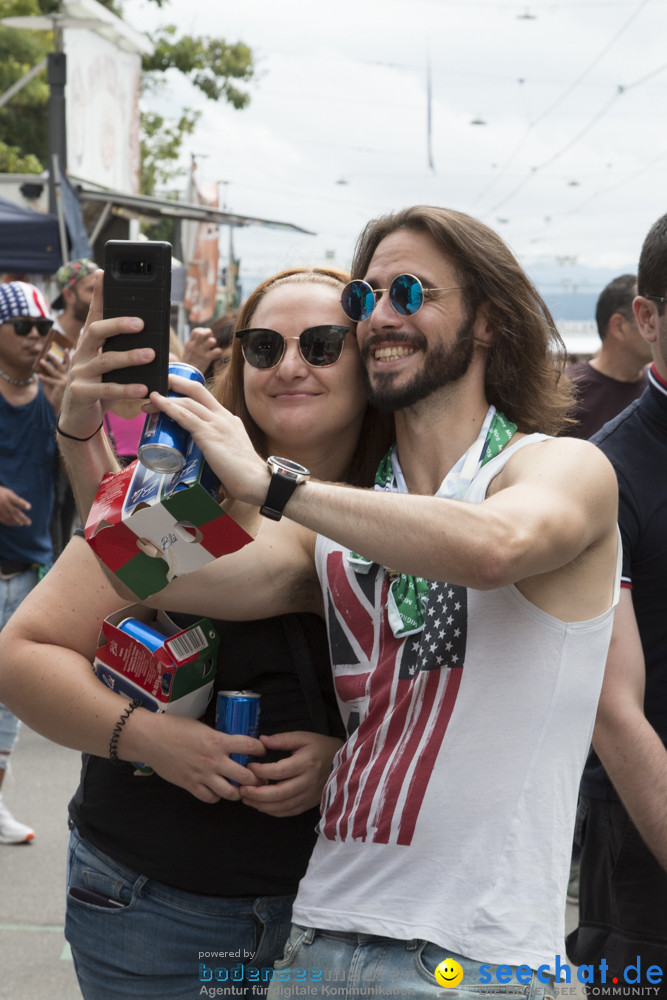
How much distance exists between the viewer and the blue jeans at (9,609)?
16.5 ft

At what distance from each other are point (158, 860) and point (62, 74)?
1040 centimetres

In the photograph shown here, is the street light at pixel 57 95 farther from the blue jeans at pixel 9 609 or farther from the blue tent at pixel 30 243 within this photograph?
the blue jeans at pixel 9 609

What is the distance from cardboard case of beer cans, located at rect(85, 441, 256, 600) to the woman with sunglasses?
280mm

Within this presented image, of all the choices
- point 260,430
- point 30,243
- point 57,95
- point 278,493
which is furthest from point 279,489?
point 57,95

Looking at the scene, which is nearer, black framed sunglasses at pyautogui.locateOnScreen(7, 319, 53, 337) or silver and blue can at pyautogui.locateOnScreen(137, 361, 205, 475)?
silver and blue can at pyautogui.locateOnScreen(137, 361, 205, 475)

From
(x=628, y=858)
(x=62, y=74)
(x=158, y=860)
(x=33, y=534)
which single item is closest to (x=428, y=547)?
(x=158, y=860)

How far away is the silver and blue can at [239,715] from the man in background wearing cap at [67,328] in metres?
4.05

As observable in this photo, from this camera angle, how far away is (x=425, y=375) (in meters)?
2.01

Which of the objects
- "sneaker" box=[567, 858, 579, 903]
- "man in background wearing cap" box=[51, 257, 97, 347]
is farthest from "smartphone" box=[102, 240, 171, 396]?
"man in background wearing cap" box=[51, 257, 97, 347]

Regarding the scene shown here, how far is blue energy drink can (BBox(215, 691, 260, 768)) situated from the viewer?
1.99 m

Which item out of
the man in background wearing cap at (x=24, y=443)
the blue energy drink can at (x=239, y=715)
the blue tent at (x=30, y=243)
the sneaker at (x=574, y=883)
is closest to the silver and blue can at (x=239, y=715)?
the blue energy drink can at (x=239, y=715)

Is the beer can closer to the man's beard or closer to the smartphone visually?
the smartphone

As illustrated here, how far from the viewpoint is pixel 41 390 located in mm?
5766

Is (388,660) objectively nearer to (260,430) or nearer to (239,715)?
(239,715)
